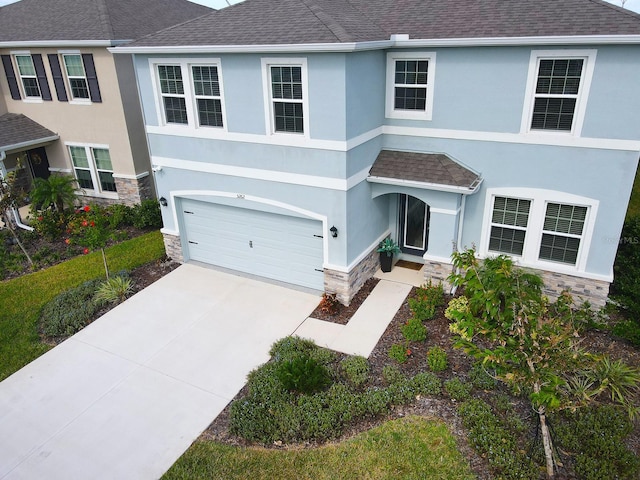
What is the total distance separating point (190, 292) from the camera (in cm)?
1233

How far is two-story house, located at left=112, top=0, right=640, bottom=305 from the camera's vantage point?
966 centimetres

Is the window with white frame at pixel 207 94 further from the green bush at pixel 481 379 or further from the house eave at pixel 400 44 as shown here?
the green bush at pixel 481 379

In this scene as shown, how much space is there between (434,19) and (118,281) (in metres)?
10.0

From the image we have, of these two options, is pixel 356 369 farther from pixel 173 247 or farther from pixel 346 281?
pixel 173 247

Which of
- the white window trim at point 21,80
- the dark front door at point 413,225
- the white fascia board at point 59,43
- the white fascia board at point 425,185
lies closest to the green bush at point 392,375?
the white fascia board at point 425,185

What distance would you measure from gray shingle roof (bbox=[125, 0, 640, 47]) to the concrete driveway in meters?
6.05

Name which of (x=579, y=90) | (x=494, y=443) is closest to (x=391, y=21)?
(x=579, y=90)

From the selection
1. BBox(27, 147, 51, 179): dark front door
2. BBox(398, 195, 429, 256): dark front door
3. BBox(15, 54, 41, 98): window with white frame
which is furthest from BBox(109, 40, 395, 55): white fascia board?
BBox(27, 147, 51, 179): dark front door

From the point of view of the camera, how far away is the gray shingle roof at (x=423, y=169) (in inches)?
427

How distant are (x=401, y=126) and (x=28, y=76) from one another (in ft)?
46.1

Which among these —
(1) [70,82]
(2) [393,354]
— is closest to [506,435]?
(2) [393,354]

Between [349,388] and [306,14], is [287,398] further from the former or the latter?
[306,14]

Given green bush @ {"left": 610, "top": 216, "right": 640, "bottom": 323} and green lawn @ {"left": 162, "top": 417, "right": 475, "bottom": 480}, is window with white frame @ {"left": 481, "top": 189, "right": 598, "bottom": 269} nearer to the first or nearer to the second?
green bush @ {"left": 610, "top": 216, "right": 640, "bottom": 323}

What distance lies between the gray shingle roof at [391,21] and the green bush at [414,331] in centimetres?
598
